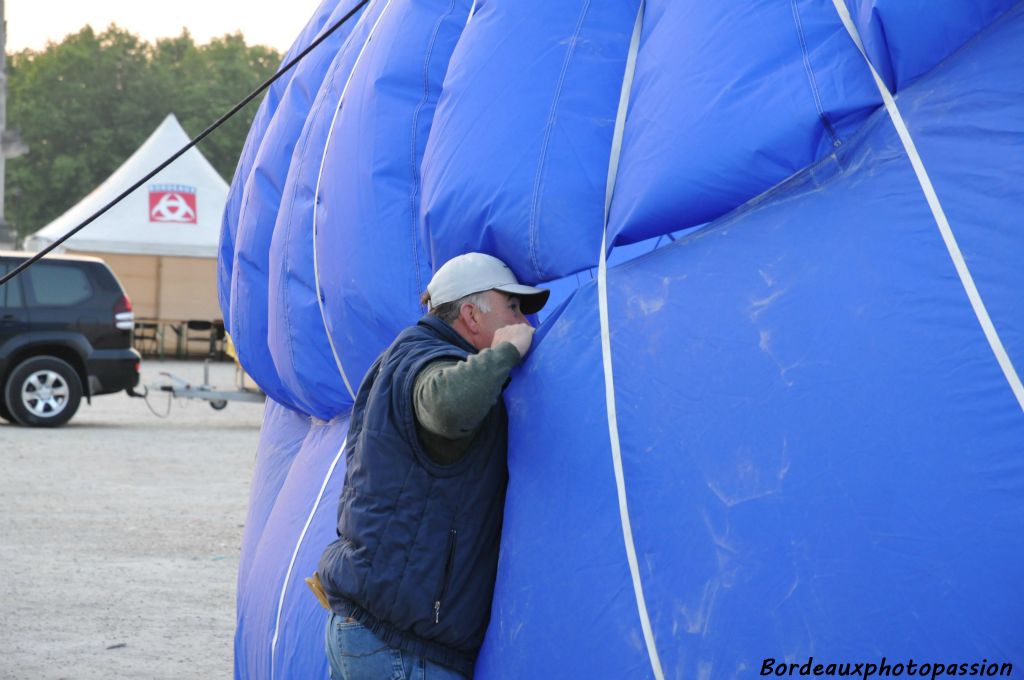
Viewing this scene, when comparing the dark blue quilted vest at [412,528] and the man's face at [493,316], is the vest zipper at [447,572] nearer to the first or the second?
the dark blue quilted vest at [412,528]

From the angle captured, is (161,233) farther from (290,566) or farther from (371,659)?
(371,659)

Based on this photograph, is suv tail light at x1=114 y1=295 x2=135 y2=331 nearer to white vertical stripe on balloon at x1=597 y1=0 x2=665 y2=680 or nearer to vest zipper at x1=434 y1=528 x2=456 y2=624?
white vertical stripe on balloon at x1=597 y1=0 x2=665 y2=680

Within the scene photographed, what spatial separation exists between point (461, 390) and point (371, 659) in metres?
0.71

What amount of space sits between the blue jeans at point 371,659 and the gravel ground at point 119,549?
308cm

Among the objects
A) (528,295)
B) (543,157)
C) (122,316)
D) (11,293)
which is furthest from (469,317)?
(11,293)

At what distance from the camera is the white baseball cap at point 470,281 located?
11.0 feet

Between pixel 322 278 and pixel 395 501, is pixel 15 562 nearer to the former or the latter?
pixel 322 278

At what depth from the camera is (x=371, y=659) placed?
3.20m

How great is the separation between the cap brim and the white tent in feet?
77.5

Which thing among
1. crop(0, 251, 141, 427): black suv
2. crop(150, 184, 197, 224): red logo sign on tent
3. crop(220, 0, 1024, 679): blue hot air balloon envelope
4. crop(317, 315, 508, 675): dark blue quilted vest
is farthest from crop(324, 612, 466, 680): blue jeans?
crop(150, 184, 197, 224): red logo sign on tent

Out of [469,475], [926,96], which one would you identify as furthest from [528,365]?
[926,96]

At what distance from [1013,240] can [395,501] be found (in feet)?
4.98

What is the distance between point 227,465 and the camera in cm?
1294

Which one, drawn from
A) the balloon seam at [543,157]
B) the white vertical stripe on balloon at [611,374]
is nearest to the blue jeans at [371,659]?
the white vertical stripe on balloon at [611,374]
